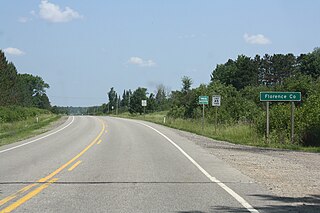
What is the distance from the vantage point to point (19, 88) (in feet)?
376

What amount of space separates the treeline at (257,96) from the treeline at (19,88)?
90.0ft

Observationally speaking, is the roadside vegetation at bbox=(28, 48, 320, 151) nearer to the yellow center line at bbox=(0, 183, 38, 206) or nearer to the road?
the road

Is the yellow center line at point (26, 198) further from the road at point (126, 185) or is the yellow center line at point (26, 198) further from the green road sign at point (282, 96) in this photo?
the green road sign at point (282, 96)

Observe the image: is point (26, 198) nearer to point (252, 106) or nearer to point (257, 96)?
point (252, 106)

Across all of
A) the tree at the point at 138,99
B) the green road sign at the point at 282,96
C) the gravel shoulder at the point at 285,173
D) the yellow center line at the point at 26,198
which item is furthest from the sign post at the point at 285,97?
the tree at the point at 138,99

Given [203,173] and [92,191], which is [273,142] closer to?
[203,173]

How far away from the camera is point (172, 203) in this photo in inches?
318

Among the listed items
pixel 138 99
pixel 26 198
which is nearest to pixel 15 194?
pixel 26 198

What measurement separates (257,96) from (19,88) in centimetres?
7315

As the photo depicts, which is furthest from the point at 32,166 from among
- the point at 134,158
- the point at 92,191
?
the point at 92,191

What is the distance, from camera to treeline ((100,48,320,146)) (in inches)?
984

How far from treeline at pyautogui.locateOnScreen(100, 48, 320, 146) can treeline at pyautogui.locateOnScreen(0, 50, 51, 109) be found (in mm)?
27423

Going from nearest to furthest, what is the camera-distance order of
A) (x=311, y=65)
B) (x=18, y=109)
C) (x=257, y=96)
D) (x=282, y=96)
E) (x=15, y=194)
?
(x=15, y=194), (x=282, y=96), (x=257, y=96), (x=18, y=109), (x=311, y=65)

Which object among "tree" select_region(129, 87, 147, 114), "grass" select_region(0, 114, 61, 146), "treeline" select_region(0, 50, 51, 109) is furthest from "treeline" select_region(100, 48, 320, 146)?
"treeline" select_region(0, 50, 51, 109)
